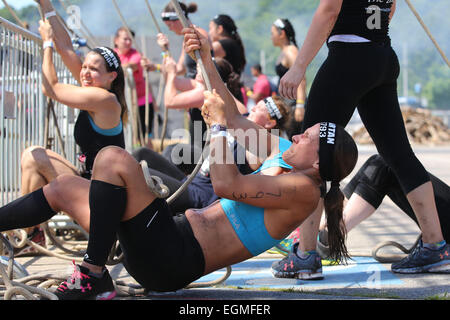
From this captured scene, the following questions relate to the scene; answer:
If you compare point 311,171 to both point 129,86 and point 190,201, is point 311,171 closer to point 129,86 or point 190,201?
point 190,201

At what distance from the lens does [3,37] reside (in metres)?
3.72

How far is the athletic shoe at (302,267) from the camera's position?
313 centimetres

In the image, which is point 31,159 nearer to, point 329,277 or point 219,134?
point 219,134

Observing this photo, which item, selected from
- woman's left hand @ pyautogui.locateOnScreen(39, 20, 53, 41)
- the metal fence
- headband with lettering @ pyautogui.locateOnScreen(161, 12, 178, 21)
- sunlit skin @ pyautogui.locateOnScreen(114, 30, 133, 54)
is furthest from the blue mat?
sunlit skin @ pyautogui.locateOnScreen(114, 30, 133, 54)

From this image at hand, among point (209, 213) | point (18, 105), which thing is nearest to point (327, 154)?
point (209, 213)

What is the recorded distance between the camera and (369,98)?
3.23 metres

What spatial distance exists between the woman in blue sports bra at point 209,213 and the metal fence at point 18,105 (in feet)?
5.24

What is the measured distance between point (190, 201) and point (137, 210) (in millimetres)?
1112


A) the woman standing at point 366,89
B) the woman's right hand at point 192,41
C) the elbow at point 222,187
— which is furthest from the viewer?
the woman standing at point 366,89

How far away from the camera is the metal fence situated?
12.4ft

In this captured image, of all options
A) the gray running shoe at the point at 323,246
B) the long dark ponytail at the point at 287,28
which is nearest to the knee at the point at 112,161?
the gray running shoe at the point at 323,246

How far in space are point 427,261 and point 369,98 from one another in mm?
877

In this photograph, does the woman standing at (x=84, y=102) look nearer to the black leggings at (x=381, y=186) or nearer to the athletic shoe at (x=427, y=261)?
the black leggings at (x=381, y=186)

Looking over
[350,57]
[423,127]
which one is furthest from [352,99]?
[423,127]
